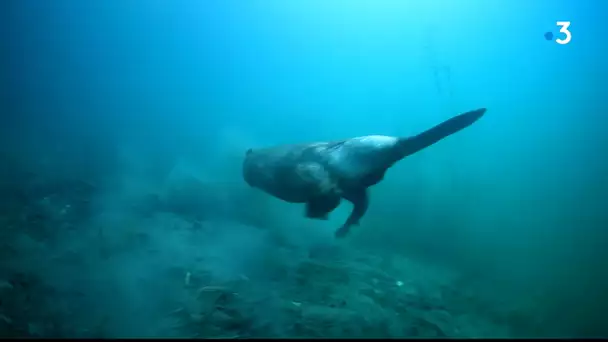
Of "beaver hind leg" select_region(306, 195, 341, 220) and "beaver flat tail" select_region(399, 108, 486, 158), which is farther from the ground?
"beaver flat tail" select_region(399, 108, 486, 158)

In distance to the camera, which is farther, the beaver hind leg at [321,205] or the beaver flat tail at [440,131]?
the beaver hind leg at [321,205]

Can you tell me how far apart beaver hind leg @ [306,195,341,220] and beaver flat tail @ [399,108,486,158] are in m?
0.87

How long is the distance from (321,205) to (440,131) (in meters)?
1.44

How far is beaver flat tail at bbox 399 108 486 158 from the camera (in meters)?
4.25

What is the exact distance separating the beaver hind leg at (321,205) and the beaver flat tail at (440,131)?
870 mm

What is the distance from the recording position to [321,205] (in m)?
4.65

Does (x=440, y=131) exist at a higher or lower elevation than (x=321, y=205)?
higher

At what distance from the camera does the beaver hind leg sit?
4608mm

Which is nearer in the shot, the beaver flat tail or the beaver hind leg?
the beaver flat tail

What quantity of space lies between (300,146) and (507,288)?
154 inches

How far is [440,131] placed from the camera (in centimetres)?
432

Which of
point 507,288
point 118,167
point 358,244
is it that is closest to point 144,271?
point 358,244

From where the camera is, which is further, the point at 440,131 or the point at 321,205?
the point at 321,205

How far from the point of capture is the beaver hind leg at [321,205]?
4.61m
